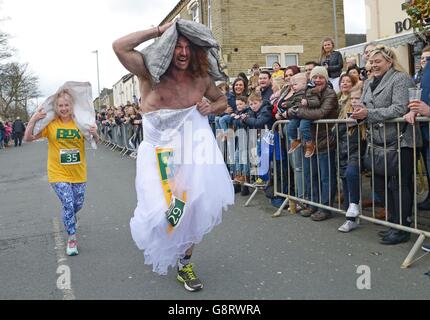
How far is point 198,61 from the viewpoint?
153 inches

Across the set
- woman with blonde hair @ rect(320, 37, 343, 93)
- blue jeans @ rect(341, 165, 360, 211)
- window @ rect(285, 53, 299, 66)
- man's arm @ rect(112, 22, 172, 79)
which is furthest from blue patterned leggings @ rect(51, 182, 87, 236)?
window @ rect(285, 53, 299, 66)

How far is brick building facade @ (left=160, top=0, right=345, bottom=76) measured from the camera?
794 inches

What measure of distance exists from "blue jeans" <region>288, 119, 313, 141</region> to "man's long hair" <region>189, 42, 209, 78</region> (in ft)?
8.17

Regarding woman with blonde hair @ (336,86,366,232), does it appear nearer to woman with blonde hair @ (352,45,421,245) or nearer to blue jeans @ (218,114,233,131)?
woman with blonde hair @ (352,45,421,245)

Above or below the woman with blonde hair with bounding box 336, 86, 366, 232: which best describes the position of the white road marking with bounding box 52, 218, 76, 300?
below

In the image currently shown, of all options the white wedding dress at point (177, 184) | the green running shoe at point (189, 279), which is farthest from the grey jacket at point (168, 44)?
the green running shoe at point (189, 279)

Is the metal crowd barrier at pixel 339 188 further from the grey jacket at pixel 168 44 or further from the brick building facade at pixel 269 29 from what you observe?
the brick building facade at pixel 269 29

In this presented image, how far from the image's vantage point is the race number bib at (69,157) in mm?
5191

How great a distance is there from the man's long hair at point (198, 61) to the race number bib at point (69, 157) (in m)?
2.02

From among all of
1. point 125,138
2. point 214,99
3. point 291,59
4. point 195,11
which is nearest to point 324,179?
point 214,99

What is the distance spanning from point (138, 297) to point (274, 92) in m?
4.95

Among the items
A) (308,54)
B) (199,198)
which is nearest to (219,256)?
(199,198)

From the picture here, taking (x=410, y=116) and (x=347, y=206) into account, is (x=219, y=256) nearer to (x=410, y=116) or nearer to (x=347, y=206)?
(x=347, y=206)

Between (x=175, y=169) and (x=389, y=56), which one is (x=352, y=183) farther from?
(x=175, y=169)
